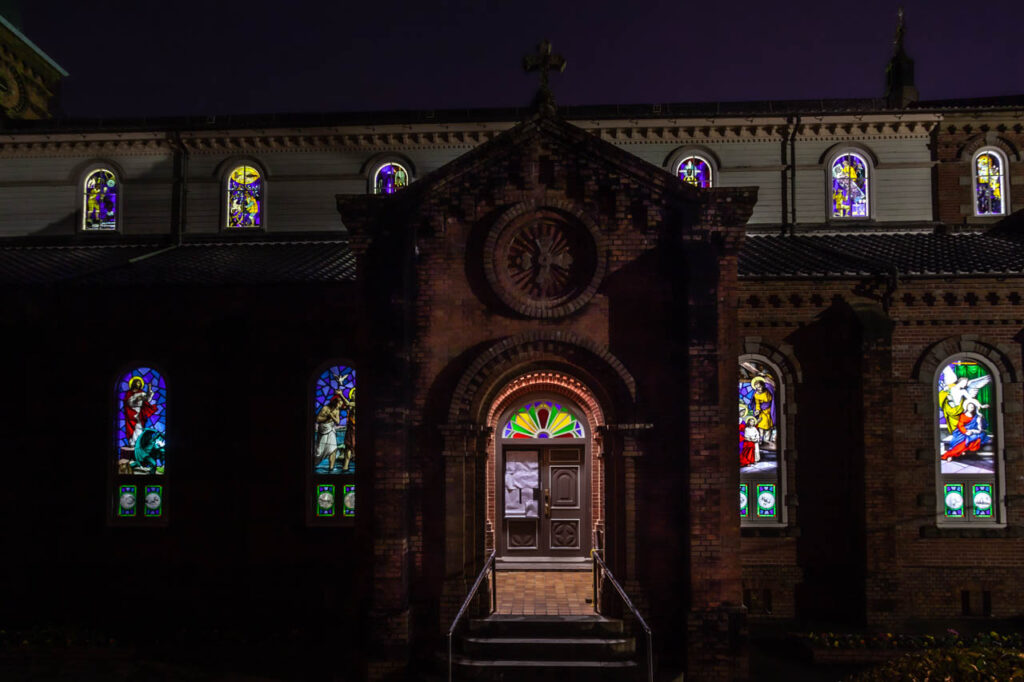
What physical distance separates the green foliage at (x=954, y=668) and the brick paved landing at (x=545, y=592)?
530 cm

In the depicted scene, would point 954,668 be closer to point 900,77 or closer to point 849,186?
point 849,186

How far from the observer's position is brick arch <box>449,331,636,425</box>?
1398cm

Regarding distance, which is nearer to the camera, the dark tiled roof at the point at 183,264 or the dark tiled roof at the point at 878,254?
the dark tiled roof at the point at 878,254

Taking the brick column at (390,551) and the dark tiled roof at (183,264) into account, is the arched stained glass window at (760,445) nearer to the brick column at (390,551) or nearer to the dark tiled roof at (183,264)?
the brick column at (390,551)

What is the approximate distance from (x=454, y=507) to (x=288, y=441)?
5.87 meters

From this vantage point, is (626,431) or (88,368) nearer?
(626,431)

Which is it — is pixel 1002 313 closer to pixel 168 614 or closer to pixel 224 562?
pixel 224 562

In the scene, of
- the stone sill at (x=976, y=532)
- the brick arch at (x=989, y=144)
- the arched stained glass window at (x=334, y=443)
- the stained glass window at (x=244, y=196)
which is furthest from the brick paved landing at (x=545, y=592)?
the brick arch at (x=989, y=144)

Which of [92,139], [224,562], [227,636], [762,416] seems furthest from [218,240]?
[762,416]

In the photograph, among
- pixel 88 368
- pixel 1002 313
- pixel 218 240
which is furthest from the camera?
pixel 218 240

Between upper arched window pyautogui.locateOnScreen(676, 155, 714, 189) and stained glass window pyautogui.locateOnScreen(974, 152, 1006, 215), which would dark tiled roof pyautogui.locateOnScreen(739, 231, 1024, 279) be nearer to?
stained glass window pyautogui.locateOnScreen(974, 152, 1006, 215)

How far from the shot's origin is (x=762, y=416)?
17953mm

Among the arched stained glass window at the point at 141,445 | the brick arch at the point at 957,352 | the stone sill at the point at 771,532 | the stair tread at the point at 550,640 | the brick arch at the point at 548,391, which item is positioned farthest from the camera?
the arched stained glass window at the point at 141,445

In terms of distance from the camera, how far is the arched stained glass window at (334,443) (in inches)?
717
